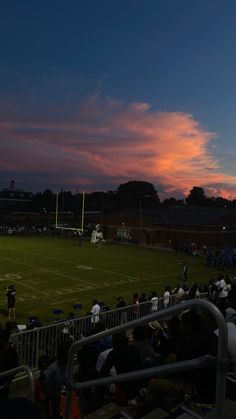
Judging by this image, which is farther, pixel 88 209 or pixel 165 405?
pixel 88 209

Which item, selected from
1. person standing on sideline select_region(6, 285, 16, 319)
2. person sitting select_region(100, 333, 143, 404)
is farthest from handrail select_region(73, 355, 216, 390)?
person standing on sideline select_region(6, 285, 16, 319)

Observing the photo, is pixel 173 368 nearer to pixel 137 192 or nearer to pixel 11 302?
pixel 11 302

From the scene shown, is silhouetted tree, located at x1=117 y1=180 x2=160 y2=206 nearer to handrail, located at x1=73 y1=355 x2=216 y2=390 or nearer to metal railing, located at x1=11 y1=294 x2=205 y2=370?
metal railing, located at x1=11 y1=294 x2=205 y2=370

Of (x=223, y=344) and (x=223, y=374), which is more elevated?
(x=223, y=344)

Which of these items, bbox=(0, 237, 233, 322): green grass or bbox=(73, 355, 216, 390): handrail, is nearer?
bbox=(73, 355, 216, 390): handrail

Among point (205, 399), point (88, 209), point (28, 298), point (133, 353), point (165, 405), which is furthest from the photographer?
point (88, 209)

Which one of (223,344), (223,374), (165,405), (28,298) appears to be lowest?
(28,298)

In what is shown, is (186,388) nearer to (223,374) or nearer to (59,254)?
(223,374)

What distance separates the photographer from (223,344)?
260 cm

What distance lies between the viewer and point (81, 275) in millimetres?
32531

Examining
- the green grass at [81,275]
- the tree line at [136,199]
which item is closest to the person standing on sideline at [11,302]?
the green grass at [81,275]

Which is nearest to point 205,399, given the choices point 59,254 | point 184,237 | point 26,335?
point 26,335

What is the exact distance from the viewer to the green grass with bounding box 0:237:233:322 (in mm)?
23956

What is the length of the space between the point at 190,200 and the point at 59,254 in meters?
141
